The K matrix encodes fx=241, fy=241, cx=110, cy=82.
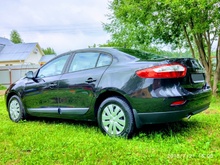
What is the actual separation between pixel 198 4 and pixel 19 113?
549 cm

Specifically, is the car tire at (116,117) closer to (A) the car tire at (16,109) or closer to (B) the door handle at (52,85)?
(B) the door handle at (52,85)

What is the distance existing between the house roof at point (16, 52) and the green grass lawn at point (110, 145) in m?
25.1

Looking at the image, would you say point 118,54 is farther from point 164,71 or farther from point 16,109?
point 16,109

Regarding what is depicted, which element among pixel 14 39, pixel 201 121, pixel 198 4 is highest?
pixel 14 39

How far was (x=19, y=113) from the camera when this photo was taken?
493cm

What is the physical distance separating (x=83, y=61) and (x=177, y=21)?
5696 mm

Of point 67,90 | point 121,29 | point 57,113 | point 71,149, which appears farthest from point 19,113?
point 121,29

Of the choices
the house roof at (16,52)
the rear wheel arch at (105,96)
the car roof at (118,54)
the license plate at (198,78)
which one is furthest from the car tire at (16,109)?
the house roof at (16,52)

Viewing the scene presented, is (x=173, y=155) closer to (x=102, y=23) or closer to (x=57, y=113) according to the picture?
(x=57, y=113)

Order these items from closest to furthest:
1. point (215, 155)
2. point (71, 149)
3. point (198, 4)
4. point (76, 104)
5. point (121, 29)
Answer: point (215, 155), point (71, 149), point (76, 104), point (198, 4), point (121, 29)

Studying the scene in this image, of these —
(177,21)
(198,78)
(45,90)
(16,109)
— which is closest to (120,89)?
(198,78)

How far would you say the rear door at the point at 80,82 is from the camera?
144 inches

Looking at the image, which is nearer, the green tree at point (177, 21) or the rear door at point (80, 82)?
the rear door at point (80, 82)

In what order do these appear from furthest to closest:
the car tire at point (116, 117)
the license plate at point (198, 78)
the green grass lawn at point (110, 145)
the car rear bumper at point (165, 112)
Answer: the license plate at point (198, 78)
the car tire at point (116, 117)
the car rear bumper at point (165, 112)
the green grass lawn at point (110, 145)
